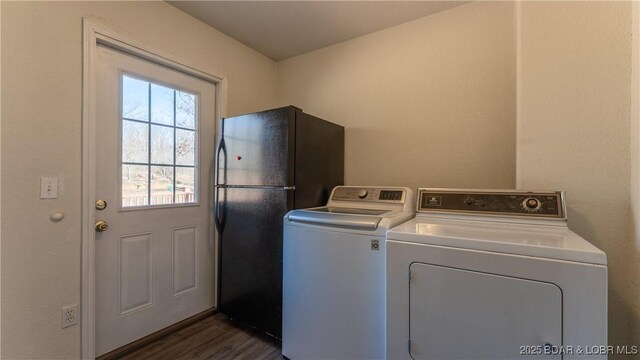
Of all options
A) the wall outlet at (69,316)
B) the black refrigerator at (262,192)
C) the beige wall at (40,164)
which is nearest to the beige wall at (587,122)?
the black refrigerator at (262,192)

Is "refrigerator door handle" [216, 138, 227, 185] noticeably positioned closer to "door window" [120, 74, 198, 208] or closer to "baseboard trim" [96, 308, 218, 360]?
"door window" [120, 74, 198, 208]

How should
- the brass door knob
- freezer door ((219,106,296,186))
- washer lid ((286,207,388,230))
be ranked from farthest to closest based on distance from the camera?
freezer door ((219,106,296,186))
the brass door knob
washer lid ((286,207,388,230))

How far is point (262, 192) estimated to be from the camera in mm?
1910

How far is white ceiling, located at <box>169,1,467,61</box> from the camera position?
1.94m

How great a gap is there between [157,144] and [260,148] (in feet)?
2.51

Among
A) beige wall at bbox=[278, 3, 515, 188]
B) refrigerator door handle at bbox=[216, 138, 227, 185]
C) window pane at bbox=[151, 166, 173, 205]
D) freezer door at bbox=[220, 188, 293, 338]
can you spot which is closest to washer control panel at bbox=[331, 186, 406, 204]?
beige wall at bbox=[278, 3, 515, 188]

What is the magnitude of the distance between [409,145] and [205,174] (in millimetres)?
1705

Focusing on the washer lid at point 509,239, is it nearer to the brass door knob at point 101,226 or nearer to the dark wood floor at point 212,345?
the dark wood floor at point 212,345

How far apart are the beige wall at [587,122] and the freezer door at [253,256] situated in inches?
59.2

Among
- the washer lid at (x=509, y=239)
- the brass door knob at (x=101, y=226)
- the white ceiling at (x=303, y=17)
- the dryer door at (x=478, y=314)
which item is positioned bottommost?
the dryer door at (x=478, y=314)

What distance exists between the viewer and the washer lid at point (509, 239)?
931mm

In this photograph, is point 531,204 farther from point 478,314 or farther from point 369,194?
point 369,194

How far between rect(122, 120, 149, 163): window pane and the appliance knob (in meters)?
2.37

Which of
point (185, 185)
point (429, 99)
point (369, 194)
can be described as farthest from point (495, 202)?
point (185, 185)
